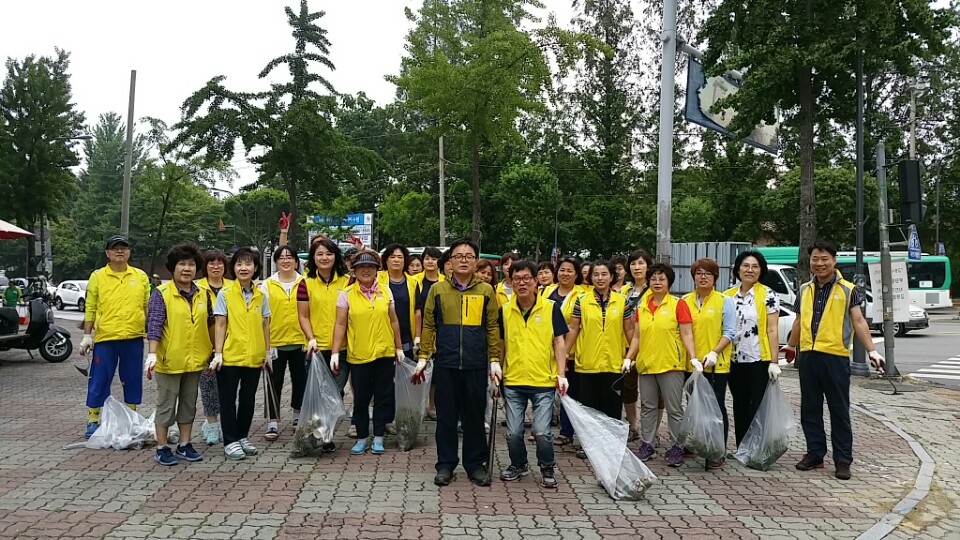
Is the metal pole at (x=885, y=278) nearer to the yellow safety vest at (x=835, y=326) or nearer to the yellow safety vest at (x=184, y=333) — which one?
the yellow safety vest at (x=835, y=326)

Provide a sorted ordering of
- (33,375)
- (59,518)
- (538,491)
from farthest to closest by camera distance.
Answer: (33,375) < (538,491) < (59,518)

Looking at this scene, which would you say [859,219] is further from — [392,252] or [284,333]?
[284,333]

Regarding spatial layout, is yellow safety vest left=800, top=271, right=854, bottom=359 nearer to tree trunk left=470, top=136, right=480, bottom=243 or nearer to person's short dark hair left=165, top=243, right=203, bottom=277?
person's short dark hair left=165, top=243, right=203, bottom=277

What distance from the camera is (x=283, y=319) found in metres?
6.77

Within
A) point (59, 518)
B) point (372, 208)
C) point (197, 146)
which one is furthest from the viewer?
point (372, 208)

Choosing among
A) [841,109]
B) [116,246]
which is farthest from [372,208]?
[116,246]

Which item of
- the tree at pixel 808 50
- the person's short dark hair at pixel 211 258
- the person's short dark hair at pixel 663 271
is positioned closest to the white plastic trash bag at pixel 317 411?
the person's short dark hair at pixel 211 258

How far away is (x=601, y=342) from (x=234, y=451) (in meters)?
3.17

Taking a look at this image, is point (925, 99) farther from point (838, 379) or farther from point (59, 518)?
point (59, 518)

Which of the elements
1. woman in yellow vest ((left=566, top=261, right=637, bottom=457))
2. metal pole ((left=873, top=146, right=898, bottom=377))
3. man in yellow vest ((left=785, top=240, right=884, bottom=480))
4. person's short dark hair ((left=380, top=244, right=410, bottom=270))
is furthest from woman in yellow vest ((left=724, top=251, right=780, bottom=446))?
metal pole ((left=873, top=146, right=898, bottom=377))

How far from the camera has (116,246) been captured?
654 cm

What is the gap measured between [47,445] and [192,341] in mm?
1919

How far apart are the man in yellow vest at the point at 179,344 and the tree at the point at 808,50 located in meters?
11.2

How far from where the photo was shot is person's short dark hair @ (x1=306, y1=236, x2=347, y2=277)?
649 cm
